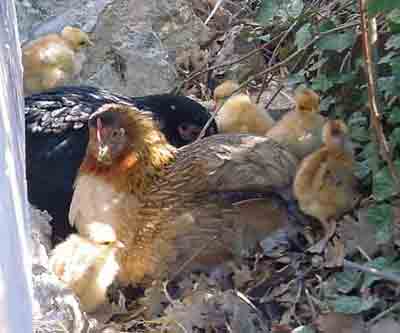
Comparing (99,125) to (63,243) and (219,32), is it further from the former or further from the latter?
(219,32)

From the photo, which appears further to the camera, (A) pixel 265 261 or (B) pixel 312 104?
(B) pixel 312 104

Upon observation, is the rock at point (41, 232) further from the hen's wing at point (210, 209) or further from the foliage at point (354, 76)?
the foliage at point (354, 76)

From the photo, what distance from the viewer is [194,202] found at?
305 cm

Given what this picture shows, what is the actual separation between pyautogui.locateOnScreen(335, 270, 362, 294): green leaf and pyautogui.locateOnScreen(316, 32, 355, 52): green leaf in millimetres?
804

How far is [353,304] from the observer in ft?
8.38

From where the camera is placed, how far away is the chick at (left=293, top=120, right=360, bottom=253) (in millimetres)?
2961

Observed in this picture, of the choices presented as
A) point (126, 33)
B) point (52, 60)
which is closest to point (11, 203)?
point (52, 60)

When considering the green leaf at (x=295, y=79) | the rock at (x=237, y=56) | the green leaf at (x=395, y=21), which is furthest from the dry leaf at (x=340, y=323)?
the rock at (x=237, y=56)

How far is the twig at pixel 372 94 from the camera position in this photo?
7.94ft

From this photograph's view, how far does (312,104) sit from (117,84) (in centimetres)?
165

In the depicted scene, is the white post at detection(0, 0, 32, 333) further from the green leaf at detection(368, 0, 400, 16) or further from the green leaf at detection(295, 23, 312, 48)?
the green leaf at detection(295, 23, 312, 48)

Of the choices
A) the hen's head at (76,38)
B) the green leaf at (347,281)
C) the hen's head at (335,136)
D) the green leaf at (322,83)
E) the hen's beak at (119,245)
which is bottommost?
the green leaf at (347,281)

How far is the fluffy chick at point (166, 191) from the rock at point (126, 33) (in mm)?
1553

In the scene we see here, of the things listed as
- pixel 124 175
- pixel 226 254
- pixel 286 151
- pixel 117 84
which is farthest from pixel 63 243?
pixel 117 84
